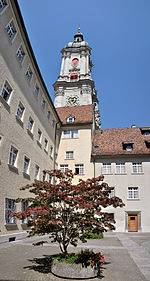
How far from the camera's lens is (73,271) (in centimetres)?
669

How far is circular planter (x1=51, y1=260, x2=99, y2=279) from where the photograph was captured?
6.66 m

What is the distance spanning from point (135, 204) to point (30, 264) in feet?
68.4

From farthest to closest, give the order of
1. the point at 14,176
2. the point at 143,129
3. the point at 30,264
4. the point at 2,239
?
the point at 143,129 → the point at 14,176 → the point at 2,239 → the point at 30,264

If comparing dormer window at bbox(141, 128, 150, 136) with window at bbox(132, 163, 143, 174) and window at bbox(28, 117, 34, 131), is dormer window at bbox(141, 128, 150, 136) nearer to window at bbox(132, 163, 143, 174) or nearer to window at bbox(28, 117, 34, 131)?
window at bbox(132, 163, 143, 174)

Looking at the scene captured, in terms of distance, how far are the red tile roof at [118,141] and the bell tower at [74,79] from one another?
1728 cm

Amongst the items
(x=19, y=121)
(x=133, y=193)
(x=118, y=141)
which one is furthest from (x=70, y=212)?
(x=118, y=141)

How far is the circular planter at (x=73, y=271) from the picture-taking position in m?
6.66

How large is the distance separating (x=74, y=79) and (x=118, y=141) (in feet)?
106

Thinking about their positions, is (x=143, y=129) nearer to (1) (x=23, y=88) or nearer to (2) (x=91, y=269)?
(1) (x=23, y=88)

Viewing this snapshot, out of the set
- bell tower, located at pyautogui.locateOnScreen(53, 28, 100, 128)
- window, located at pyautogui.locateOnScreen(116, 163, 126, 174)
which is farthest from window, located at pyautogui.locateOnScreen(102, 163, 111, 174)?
bell tower, located at pyautogui.locateOnScreen(53, 28, 100, 128)

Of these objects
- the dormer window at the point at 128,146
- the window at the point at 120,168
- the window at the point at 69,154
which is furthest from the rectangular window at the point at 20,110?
the dormer window at the point at 128,146

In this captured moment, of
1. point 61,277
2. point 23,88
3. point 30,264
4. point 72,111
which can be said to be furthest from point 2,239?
point 72,111

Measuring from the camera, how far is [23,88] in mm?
18078

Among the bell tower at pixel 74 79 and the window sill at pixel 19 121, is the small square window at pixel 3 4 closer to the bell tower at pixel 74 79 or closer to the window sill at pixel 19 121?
the window sill at pixel 19 121
